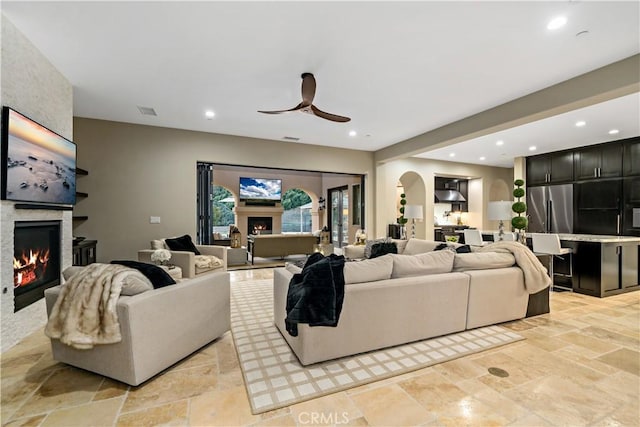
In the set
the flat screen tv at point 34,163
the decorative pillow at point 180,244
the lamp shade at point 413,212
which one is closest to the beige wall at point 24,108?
the flat screen tv at point 34,163

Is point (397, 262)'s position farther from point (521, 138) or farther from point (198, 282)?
point (521, 138)

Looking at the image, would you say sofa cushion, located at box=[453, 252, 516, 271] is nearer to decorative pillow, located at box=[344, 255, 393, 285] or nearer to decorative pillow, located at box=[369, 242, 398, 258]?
decorative pillow, located at box=[344, 255, 393, 285]

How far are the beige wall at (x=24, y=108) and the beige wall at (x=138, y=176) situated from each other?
175cm

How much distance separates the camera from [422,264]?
2898mm

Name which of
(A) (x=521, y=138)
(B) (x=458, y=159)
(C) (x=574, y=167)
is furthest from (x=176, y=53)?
(C) (x=574, y=167)

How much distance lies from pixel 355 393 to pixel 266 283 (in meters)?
3.35

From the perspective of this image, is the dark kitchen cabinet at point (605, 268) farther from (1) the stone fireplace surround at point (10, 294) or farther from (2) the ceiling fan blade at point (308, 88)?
(1) the stone fireplace surround at point (10, 294)

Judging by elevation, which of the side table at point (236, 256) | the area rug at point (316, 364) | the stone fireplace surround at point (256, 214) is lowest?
the area rug at point (316, 364)

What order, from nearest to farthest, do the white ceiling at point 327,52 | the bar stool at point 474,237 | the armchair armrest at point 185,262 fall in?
the white ceiling at point 327,52
the armchair armrest at point 185,262
the bar stool at point 474,237

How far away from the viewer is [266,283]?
5152 millimetres

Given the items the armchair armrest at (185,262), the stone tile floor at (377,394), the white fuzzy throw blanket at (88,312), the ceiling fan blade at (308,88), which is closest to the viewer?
the stone tile floor at (377,394)

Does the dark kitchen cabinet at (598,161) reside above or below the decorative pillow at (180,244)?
above

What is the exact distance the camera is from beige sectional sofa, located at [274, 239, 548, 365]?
94.9 inches

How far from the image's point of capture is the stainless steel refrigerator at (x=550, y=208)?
7.02 meters
